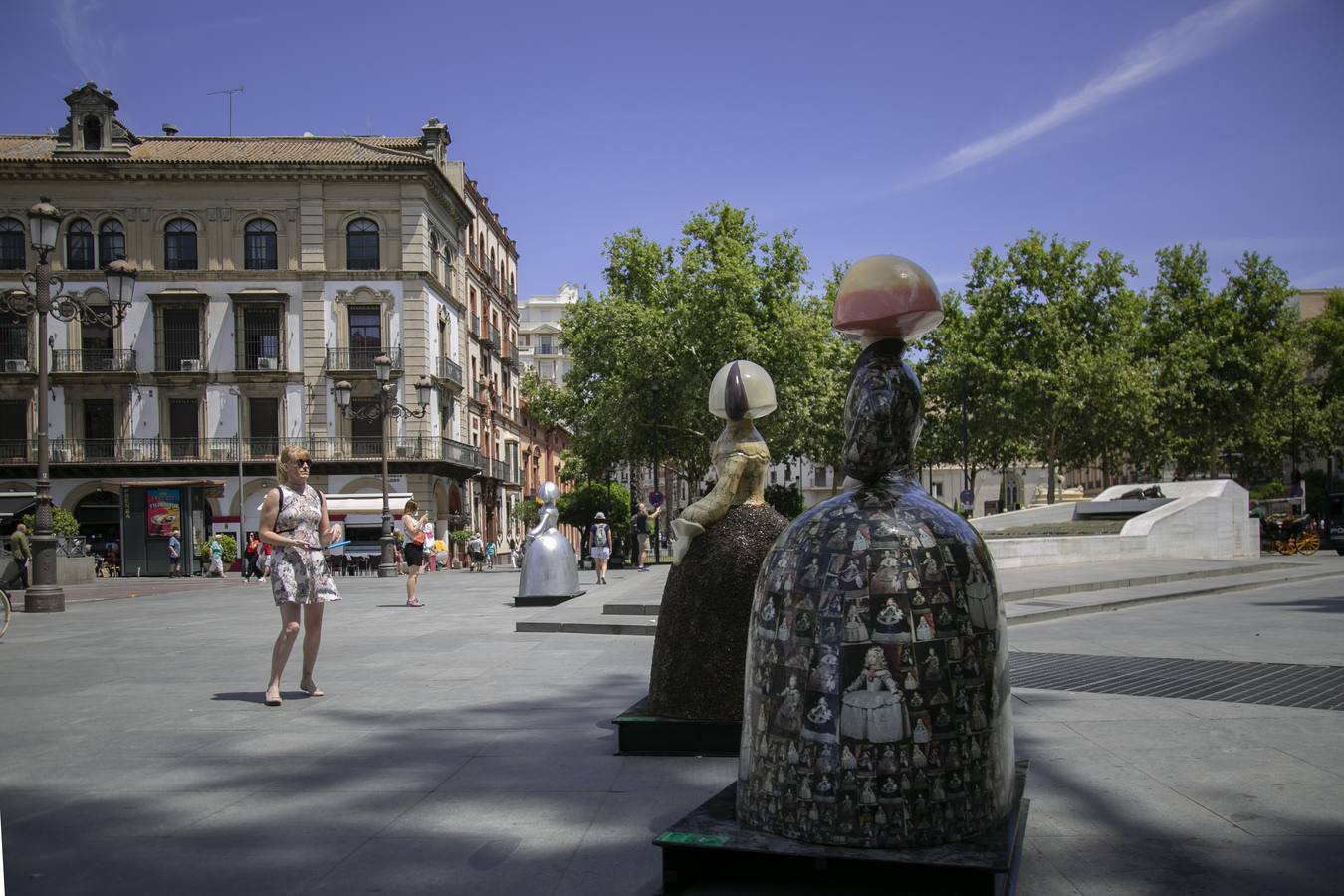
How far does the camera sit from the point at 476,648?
10844mm

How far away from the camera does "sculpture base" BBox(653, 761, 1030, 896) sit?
109 inches

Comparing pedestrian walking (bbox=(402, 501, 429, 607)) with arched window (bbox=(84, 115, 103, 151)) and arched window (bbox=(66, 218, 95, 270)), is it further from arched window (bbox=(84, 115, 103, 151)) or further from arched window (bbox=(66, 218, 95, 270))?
arched window (bbox=(84, 115, 103, 151))

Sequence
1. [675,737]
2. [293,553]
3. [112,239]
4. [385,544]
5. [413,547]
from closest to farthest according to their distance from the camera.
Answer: [675,737] < [293,553] < [413,547] < [385,544] < [112,239]

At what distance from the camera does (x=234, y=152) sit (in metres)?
45.7

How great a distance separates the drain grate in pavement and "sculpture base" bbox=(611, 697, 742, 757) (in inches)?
133

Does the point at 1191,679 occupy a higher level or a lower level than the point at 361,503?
lower

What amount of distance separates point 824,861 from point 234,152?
161 ft

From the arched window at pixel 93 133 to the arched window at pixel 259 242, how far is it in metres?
7.40

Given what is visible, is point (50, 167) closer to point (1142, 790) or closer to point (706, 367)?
point (706, 367)

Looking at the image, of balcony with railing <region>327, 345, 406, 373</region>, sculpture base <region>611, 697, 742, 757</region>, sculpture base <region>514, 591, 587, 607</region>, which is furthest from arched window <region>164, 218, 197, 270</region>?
sculpture base <region>611, 697, 742, 757</region>

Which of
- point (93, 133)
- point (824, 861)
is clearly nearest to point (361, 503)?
point (93, 133)

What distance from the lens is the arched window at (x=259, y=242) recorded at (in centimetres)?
4441

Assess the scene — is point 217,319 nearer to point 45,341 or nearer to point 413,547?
point 45,341

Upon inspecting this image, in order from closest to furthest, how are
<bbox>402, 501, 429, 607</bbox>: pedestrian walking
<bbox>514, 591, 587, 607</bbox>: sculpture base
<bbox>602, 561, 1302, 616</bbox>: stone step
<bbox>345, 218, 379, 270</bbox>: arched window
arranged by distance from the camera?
<bbox>602, 561, 1302, 616</bbox>: stone step → <bbox>514, 591, 587, 607</bbox>: sculpture base → <bbox>402, 501, 429, 607</bbox>: pedestrian walking → <bbox>345, 218, 379, 270</bbox>: arched window
